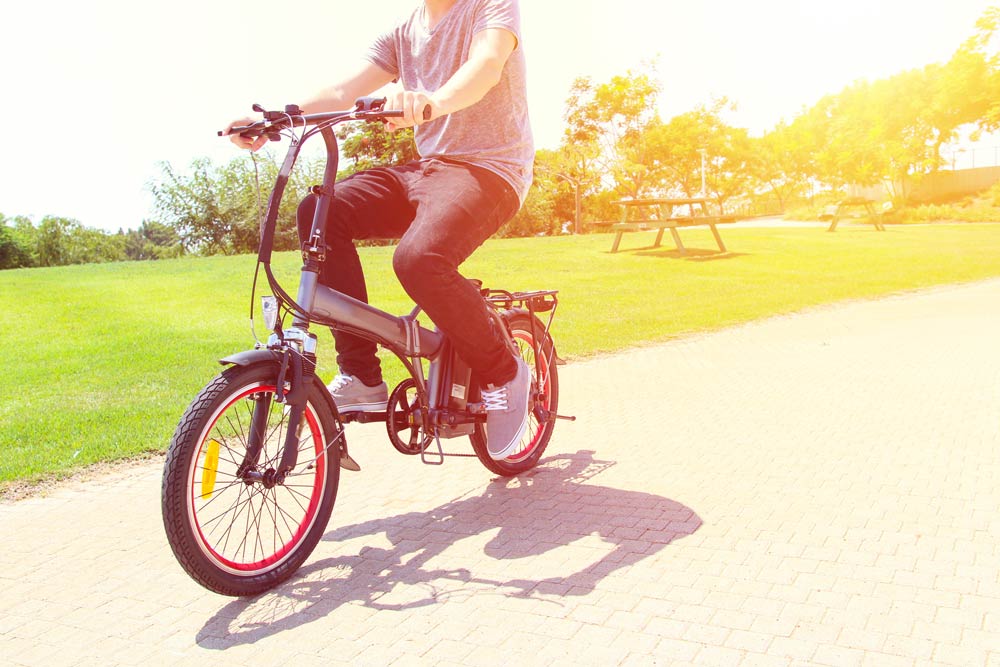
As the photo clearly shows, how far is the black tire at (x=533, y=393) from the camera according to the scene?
14.7 ft

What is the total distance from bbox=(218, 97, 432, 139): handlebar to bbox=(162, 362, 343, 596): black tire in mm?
792

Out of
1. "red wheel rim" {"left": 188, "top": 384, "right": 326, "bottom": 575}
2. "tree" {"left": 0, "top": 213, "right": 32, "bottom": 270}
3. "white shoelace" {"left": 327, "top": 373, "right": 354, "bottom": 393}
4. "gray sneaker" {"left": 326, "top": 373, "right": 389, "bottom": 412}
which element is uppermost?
"tree" {"left": 0, "top": 213, "right": 32, "bottom": 270}

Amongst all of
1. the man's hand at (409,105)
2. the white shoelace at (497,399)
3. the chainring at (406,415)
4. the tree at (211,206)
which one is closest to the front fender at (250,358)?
the chainring at (406,415)

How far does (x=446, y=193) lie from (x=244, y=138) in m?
0.73

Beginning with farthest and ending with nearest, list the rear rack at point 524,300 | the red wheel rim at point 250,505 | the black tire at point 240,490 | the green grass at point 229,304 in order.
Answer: the green grass at point 229,304 → the rear rack at point 524,300 → the red wheel rim at point 250,505 → the black tire at point 240,490

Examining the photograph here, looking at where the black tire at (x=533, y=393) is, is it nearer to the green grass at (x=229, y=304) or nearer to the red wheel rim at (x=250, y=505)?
the red wheel rim at (x=250, y=505)

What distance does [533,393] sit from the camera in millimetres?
4566

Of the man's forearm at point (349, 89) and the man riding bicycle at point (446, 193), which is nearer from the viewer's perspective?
the man riding bicycle at point (446, 193)

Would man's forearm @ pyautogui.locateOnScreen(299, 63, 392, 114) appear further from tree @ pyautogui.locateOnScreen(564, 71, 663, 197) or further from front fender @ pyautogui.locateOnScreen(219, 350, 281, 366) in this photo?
tree @ pyautogui.locateOnScreen(564, 71, 663, 197)

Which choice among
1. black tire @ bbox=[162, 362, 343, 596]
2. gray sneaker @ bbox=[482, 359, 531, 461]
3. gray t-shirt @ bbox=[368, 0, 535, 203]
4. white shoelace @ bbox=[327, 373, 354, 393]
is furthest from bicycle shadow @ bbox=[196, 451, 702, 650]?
gray t-shirt @ bbox=[368, 0, 535, 203]

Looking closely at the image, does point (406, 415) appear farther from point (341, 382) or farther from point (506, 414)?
point (506, 414)

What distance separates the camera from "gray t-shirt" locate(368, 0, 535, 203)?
3.72 metres

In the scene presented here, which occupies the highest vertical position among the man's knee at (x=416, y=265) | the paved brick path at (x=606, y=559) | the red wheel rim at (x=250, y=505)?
the man's knee at (x=416, y=265)

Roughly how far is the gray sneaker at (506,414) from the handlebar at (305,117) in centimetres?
125
